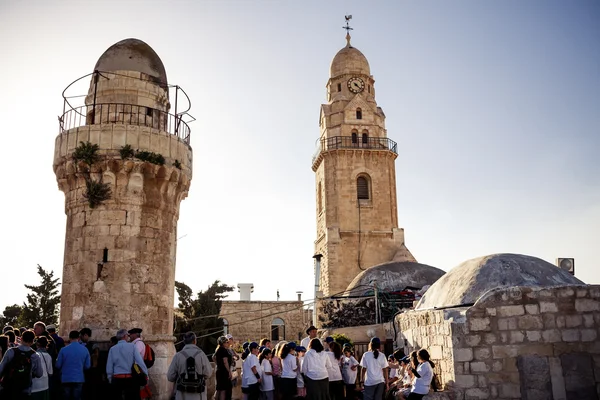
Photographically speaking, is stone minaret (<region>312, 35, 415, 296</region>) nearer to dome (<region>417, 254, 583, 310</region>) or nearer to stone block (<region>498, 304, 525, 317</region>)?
dome (<region>417, 254, 583, 310</region>)

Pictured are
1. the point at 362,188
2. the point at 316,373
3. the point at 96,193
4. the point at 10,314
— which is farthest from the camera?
the point at 362,188

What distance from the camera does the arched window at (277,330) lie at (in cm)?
3419

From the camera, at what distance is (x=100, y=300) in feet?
30.0

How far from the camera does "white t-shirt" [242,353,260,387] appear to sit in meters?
8.10

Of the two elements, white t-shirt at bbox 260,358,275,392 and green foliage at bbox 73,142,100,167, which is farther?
green foliage at bbox 73,142,100,167

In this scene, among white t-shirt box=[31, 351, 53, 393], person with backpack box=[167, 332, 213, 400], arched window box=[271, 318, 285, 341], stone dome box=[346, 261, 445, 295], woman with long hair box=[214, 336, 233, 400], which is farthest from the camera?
arched window box=[271, 318, 285, 341]

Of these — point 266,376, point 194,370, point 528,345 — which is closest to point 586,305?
point 528,345

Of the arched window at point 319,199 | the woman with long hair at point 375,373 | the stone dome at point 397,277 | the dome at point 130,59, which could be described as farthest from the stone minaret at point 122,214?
the arched window at point 319,199

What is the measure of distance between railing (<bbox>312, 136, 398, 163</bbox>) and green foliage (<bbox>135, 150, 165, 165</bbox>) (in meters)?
20.9

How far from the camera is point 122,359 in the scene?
6.93 meters

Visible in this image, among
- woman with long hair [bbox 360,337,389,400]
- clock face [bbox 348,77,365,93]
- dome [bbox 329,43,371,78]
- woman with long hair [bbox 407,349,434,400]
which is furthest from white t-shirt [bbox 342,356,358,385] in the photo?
dome [bbox 329,43,371,78]

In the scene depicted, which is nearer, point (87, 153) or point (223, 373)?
point (223, 373)

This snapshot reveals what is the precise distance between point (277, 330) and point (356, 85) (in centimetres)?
1610

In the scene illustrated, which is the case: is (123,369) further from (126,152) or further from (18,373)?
(126,152)
